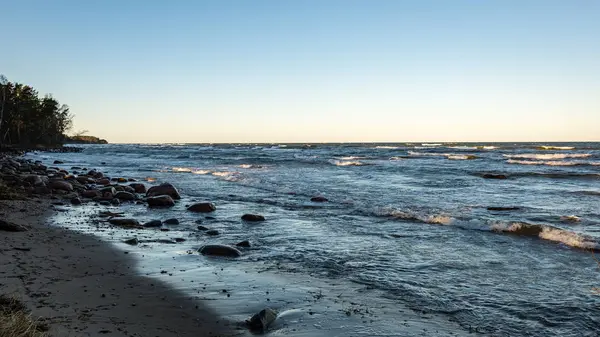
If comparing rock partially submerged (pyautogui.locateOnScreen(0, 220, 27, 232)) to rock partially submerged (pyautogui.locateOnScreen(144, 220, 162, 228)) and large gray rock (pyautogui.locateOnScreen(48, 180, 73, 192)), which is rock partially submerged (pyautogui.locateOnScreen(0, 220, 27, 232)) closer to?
rock partially submerged (pyautogui.locateOnScreen(144, 220, 162, 228))

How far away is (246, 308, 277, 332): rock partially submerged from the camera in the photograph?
17.0 ft

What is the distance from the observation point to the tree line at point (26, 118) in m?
59.5

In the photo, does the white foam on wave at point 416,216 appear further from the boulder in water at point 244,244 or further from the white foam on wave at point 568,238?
the boulder in water at point 244,244

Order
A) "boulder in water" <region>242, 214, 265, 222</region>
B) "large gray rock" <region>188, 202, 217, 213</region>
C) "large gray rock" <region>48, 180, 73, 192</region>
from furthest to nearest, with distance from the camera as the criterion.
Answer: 1. "large gray rock" <region>48, 180, 73, 192</region>
2. "large gray rock" <region>188, 202, 217, 213</region>
3. "boulder in water" <region>242, 214, 265, 222</region>

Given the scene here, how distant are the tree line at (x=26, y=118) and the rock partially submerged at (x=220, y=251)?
2149 inches

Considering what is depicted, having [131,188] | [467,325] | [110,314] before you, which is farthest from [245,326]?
[131,188]

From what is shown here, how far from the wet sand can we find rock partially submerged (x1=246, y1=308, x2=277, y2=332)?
0.85 feet

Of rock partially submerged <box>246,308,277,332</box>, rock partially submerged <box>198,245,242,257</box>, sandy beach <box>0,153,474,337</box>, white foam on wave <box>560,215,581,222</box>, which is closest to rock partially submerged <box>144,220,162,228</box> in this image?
sandy beach <box>0,153,474,337</box>

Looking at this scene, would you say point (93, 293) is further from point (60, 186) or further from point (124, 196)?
point (60, 186)

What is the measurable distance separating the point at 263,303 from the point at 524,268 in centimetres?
537

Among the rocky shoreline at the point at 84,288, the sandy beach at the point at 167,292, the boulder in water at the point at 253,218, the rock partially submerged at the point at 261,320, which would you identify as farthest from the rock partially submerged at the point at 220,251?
the boulder in water at the point at 253,218

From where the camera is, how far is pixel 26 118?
67938 millimetres

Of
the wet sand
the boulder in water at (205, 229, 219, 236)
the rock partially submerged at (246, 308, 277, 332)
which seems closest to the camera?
the wet sand

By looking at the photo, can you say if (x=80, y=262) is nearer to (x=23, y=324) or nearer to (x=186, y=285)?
(x=186, y=285)
